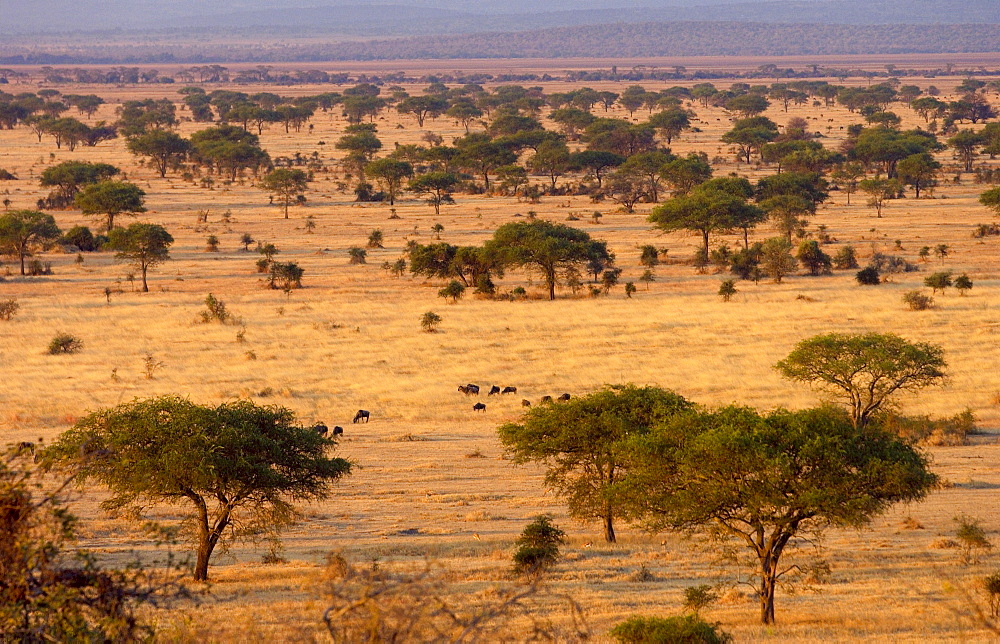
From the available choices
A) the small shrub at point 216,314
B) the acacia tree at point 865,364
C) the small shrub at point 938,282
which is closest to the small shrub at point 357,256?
the small shrub at point 216,314

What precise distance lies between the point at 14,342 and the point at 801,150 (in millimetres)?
70777

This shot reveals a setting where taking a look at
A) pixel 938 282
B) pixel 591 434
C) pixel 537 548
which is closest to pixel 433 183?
pixel 938 282

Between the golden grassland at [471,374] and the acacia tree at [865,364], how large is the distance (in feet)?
6.47

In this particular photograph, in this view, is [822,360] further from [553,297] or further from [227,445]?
[553,297]

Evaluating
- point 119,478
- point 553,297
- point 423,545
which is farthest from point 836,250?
point 119,478

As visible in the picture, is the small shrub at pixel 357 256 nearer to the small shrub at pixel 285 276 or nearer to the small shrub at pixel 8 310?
the small shrub at pixel 285 276

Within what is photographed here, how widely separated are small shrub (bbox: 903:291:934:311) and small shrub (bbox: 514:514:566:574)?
28.7 meters

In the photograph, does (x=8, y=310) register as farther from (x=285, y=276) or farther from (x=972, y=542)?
(x=972, y=542)

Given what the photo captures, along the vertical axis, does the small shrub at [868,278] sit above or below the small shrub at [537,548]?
above

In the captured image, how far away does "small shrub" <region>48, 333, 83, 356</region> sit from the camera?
38.3m

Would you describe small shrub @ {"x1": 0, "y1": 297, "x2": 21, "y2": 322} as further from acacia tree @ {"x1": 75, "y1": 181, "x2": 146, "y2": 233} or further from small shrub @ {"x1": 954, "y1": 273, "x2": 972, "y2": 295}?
small shrub @ {"x1": 954, "y1": 273, "x2": 972, "y2": 295}

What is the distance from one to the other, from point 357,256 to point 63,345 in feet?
71.1

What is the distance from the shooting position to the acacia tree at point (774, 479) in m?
16.0

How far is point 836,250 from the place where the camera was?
198ft
